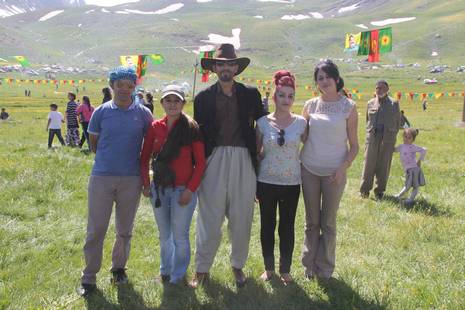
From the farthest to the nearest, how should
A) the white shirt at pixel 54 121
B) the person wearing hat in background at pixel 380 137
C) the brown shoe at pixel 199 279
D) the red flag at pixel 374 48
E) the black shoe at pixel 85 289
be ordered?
the red flag at pixel 374 48, the white shirt at pixel 54 121, the person wearing hat in background at pixel 380 137, the brown shoe at pixel 199 279, the black shoe at pixel 85 289

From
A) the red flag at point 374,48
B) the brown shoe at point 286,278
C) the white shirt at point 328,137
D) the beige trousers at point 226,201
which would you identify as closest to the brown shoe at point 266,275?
the brown shoe at point 286,278

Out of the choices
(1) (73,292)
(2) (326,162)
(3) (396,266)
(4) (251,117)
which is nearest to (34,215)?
(1) (73,292)

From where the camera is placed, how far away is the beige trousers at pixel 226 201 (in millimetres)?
4270

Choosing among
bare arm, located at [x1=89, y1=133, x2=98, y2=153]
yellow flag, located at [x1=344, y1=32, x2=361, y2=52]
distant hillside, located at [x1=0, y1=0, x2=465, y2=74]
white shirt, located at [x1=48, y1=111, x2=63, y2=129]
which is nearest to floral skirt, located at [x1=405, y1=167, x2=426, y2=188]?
bare arm, located at [x1=89, y1=133, x2=98, y2=153]

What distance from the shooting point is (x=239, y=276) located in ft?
15.1

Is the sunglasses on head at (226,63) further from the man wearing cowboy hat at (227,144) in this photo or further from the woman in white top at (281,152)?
the woman in white top at (281,152)

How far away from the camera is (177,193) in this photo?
430cm

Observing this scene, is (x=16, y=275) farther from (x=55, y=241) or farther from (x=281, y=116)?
(x=281, y=116)

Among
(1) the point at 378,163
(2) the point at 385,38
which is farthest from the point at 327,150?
(2) the point at 385,38

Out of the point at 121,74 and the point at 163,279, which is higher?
the point at 121,74

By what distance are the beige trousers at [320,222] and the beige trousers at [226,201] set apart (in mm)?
640

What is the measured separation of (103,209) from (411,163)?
19.5ft

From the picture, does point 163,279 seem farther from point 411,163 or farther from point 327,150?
point 411,163

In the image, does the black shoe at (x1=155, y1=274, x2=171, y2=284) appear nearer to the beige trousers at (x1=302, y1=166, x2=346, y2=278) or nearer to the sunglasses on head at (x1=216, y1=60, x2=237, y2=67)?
the beige trousers at (x1=302, y1=166, x2=346, y2=278)
